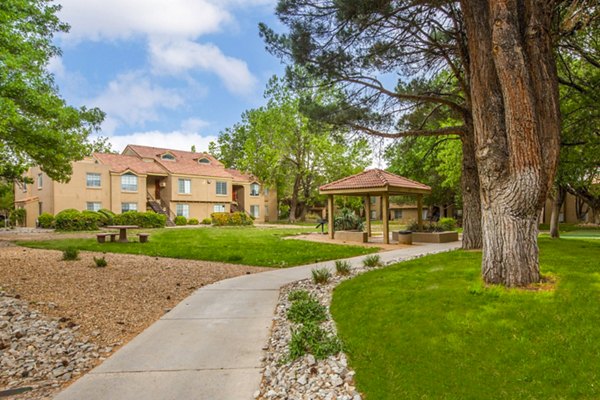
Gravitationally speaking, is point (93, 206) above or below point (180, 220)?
above

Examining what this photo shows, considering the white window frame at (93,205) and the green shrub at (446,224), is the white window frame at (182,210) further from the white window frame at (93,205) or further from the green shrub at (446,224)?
the green shrub at (446,224)

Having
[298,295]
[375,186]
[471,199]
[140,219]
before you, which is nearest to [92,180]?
[140,219]

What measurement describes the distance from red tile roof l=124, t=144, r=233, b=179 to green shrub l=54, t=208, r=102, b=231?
419 inches

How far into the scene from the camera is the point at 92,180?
102 feet

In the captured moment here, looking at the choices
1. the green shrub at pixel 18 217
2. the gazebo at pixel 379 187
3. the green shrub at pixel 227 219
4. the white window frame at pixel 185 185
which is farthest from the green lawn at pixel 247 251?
the green shrub at pixel 18 217

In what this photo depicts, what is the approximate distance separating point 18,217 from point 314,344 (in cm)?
3821

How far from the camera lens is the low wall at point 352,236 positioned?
17.2 meters

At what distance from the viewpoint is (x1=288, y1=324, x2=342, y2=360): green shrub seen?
4324 millimetres

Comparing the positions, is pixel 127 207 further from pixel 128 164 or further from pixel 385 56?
pixel 385 56

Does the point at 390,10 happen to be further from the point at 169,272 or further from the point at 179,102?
the point at 179,102

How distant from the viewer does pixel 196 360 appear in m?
4.34

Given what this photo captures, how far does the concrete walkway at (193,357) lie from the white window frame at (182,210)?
29541 millimetres

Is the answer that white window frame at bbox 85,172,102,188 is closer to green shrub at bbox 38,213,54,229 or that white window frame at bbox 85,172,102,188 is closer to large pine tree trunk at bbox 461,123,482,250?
green shrub at bbox 38,213,54,229

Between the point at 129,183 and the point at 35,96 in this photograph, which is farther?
the point at 129,183
